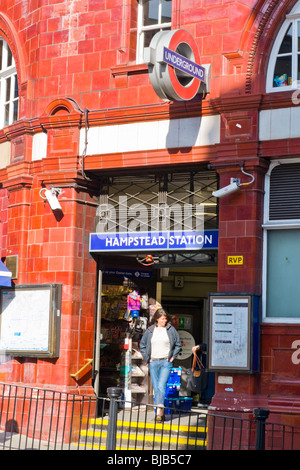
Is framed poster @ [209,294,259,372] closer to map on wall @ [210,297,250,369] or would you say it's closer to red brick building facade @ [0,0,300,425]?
map on wall @ [210,297,250,369]

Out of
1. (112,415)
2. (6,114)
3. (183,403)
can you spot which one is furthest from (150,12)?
(112,415)

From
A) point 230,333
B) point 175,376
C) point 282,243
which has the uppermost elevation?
point 282,243

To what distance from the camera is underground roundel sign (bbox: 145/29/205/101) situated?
11.2m

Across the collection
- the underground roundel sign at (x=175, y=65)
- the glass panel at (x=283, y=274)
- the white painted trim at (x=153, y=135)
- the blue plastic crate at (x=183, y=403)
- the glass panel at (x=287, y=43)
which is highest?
the glass panel at (x=287, y=43)

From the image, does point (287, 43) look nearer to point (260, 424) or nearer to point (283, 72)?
point (283, 72)

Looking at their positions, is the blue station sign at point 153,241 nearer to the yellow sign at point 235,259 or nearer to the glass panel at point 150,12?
the yellow sign at point 235,259

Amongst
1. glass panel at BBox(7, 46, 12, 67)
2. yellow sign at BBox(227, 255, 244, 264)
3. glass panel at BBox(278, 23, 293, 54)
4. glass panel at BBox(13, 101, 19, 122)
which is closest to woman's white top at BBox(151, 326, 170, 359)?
yellow sign at BBox(227, 255, 244, 264)

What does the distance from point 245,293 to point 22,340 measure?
3.99m

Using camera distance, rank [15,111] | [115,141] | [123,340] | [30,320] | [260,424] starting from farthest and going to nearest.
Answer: [15,111]
[123,340]
[30,320]
[115,141]
[260,424]

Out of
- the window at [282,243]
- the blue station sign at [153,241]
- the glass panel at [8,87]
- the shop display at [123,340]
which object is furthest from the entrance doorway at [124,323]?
the glass panel at [8,87]

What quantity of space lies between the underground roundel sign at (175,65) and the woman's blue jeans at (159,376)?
4.06 m

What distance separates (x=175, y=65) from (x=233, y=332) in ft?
12.6

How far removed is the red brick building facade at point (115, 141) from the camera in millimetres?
11547

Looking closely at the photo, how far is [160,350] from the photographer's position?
12594 mm
